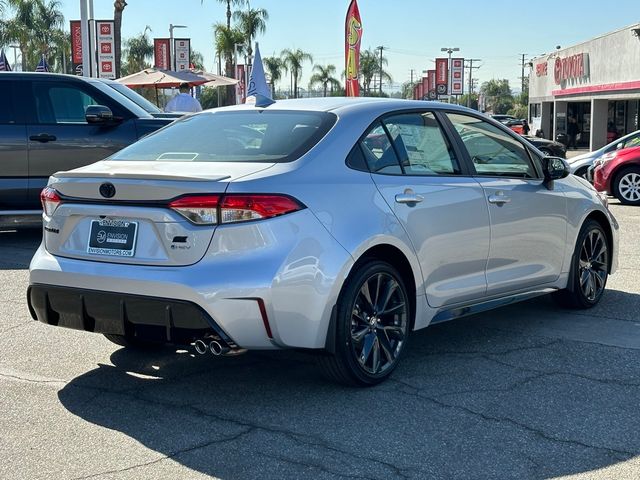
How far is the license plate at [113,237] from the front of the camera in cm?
472

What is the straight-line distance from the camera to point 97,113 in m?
10.2

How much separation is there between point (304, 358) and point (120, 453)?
1743mm

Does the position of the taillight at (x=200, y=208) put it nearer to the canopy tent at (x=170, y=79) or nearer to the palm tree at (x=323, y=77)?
the canopy tent at (x=170, y=79)

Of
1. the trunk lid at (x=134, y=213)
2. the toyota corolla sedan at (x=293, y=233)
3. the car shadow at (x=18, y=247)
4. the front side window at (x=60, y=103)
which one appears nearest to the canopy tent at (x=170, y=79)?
the car shadow at (x=18, y=247)

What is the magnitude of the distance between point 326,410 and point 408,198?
1321 mm

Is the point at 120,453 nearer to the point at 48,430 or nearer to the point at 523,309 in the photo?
the point at 48,430

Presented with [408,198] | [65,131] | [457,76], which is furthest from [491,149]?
[457,76]

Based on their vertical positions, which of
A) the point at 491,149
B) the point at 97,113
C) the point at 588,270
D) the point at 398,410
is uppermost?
the point at 97,113

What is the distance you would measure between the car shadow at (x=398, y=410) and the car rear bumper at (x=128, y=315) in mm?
415

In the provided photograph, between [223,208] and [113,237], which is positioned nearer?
[223,208]

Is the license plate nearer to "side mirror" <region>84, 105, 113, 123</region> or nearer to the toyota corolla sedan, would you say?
the toyota corolla sedan

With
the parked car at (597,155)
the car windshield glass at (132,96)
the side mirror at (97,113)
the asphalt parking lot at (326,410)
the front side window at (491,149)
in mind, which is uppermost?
the car windshield glass at (132,96)

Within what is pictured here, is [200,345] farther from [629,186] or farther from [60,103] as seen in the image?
[629,186]

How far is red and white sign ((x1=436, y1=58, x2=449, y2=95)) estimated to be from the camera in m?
57.2
